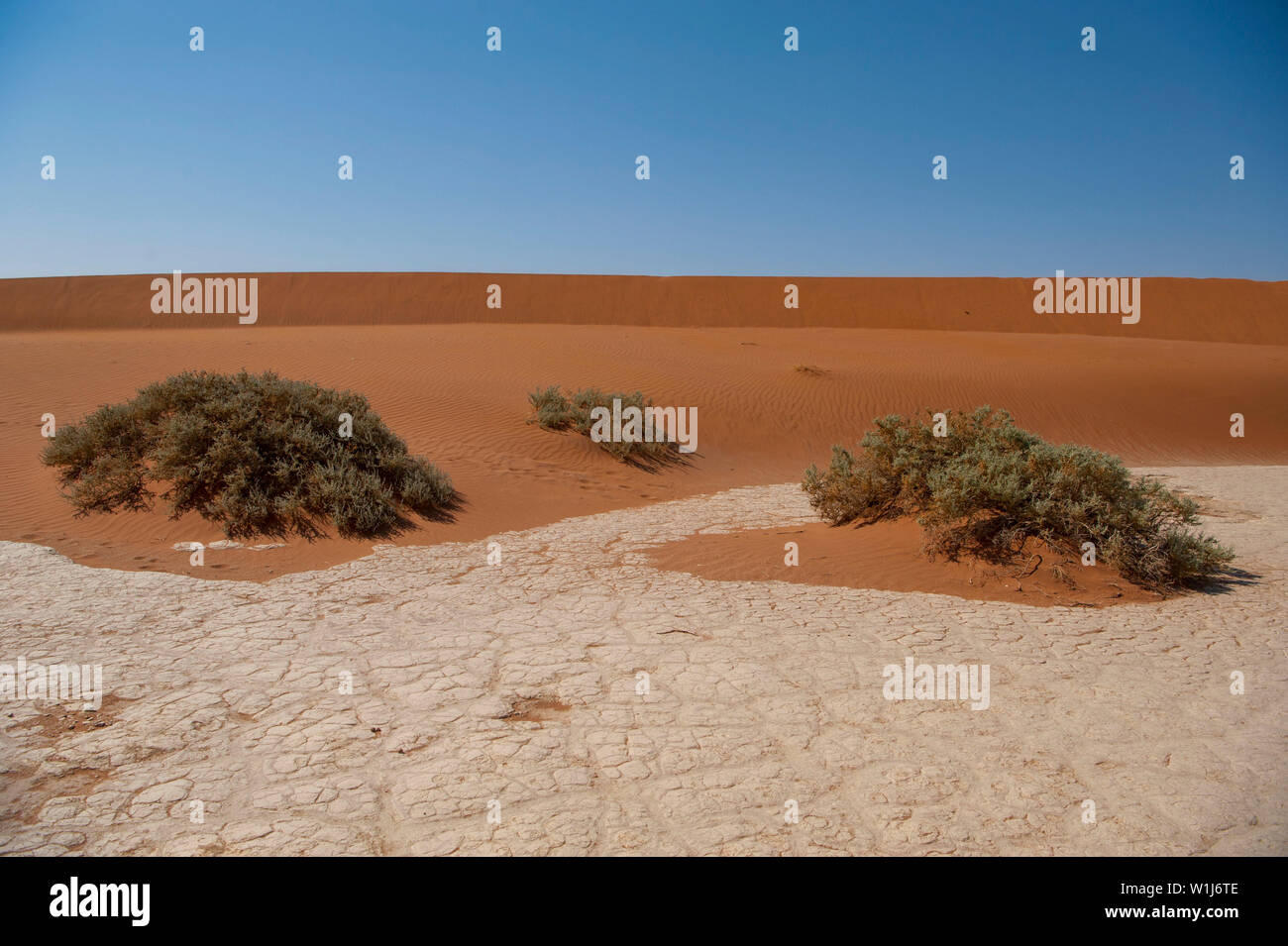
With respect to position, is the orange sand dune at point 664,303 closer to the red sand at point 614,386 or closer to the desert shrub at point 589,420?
the red sand at point 614,386

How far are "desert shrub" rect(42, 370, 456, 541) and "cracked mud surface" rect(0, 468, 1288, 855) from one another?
1.83 meters

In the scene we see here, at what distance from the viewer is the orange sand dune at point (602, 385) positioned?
8.93 m

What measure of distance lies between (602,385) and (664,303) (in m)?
33.9

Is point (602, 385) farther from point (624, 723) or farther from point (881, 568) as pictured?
point (624, 723)

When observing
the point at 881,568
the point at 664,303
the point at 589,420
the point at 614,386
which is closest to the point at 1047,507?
the point at 881,568

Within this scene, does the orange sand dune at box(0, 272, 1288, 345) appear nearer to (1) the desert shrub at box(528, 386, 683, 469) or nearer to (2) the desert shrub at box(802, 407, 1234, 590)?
(1) the desert shrub at box(528, 386, 683, 469)

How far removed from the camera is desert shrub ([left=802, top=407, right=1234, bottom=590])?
6383 mm

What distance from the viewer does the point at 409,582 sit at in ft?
22.2

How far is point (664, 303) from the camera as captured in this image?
50219 millimetres

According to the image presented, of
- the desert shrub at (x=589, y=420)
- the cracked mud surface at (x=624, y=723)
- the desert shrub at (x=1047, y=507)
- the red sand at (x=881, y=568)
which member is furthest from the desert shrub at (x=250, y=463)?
the desert shrub at (x=1047, y=507)

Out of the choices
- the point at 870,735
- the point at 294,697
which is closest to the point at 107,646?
the point at 294,697

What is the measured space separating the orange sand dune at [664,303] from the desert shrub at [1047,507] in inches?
1602
